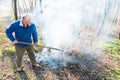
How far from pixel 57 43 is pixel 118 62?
6.92ft

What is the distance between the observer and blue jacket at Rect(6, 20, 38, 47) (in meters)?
4.38

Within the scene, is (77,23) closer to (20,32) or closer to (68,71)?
(68,71)

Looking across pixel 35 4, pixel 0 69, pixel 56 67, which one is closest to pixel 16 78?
pixel 0 69

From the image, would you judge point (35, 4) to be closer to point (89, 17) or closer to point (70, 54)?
point (89, 17)

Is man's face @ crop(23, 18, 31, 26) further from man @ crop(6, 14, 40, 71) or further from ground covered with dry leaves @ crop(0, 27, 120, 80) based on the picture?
ground covered with dry leaves @ crop(0, 27, 120, 80)

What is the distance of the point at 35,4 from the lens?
9.93 meters

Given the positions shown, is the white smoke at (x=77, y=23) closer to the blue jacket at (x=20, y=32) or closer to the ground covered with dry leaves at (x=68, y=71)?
the ground covered with dry leaves at (x=68, y=71)

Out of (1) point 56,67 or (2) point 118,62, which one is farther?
(2) point 118,62

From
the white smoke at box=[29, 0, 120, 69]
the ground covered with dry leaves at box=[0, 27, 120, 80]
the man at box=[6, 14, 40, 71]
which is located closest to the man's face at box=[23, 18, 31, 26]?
the man at box=[6, 14, 40, 71]

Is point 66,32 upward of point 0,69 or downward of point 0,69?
upward

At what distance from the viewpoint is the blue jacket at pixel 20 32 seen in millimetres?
4379

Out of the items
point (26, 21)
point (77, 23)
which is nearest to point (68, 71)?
point (26, 21)

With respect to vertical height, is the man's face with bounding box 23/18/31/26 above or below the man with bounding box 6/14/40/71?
above

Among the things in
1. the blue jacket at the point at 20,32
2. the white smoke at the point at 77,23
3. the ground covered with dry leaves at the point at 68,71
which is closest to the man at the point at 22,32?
the blue jacket at the point at 20,32
